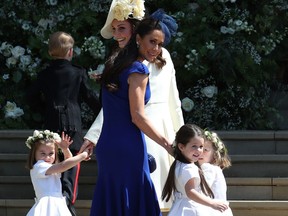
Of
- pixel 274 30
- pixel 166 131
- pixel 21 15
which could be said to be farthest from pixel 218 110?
pixel 166 131

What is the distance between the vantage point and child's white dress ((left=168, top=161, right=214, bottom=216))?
6117 mm

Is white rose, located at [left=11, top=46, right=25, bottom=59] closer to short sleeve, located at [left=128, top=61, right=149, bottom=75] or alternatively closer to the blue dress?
the blue dress

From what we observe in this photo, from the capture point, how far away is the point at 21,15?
1016 centimetres

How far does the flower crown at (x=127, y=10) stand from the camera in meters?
6.41

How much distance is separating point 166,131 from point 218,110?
2.98 metres

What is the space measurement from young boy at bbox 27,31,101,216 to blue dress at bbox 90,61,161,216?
1809 mm

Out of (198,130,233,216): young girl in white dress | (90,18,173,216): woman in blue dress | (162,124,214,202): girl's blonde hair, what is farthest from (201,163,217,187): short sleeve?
(90,18,173,216): woman in blue dress

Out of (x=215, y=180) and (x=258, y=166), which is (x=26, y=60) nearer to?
(x=258, y=166)

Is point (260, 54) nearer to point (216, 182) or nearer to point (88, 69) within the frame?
point (88, 69)

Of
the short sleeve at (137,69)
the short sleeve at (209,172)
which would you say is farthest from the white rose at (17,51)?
the short sleeve at (137,69)

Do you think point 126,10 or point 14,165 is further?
point 14,165

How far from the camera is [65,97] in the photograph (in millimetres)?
7648

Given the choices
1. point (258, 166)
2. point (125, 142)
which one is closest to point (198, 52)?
point (258, 166)

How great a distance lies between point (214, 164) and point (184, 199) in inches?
24.1
